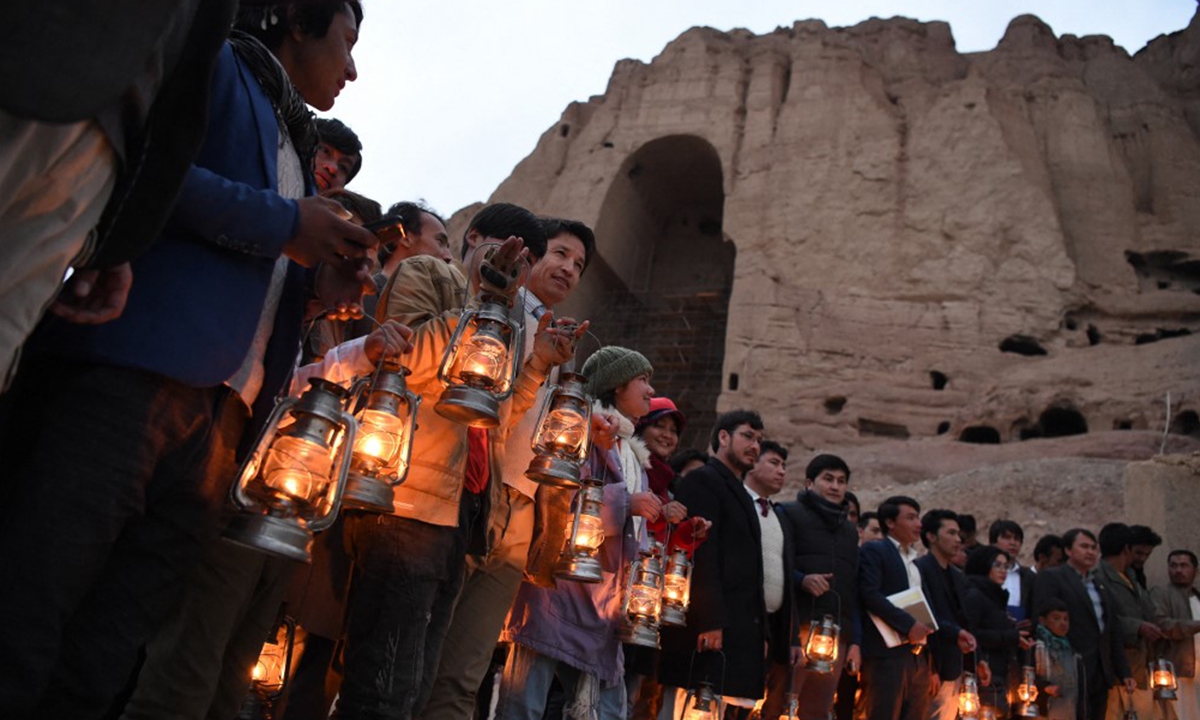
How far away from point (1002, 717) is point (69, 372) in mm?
7013

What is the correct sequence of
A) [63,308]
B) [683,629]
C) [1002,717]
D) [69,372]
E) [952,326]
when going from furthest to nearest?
[952,326]
[1002,717]
[683,629]
[69,372]
[63,308]

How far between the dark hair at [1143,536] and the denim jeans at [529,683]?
594cm

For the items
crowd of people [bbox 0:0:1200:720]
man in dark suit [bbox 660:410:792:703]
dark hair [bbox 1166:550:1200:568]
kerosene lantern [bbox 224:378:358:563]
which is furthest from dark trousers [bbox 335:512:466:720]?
dark hair [bbox 1166:550:1200:568]

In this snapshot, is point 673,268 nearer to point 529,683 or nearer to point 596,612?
point 596,612

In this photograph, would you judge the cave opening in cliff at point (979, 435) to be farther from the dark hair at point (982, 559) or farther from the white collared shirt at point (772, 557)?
the white collared shirt at point (772, 557)

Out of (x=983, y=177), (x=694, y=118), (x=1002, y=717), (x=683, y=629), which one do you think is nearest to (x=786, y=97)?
(x=694, y=118)

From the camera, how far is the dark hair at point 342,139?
158 inches

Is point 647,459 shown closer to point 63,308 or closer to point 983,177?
point 63,308

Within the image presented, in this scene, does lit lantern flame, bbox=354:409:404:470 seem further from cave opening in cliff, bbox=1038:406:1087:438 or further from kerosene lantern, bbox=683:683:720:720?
cave opening in cliff, bbox=1038:406:1087:438

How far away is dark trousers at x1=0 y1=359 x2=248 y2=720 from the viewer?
1.49 metres

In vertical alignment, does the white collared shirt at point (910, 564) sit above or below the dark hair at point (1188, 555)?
below

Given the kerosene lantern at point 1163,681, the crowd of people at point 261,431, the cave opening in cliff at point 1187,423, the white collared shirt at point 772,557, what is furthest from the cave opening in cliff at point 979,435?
the white collared shirt at point 772,557

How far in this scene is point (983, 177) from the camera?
23.1m

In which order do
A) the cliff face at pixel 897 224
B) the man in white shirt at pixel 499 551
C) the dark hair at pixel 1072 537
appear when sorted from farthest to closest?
1. the cliff face at pixel 897 224
2. the dark hair at pixel 1072 537
3. the man in white shirt at pixel 499 551
